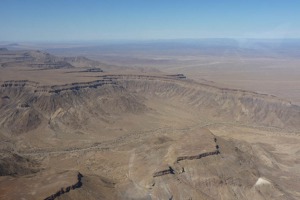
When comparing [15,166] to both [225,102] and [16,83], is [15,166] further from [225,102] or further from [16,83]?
[225,102]

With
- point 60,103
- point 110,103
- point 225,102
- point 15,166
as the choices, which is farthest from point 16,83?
point 225,102

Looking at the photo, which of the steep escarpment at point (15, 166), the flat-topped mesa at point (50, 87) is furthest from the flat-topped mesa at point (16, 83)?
the steep escarpment at point (15, 166)

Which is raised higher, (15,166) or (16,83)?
(16,83)

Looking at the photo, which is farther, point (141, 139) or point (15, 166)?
point (141, 139)

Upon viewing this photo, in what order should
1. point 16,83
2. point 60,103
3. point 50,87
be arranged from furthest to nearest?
point 16,83 → point 50,87 → point 60,103

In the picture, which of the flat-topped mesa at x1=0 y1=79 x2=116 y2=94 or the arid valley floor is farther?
the flat-topped mesa at x1=0 y1=79 x2=116 y2=94

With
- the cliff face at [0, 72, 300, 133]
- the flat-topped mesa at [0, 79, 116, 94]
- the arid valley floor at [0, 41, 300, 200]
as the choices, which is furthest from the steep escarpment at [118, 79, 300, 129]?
the flat-topped mesa at [0, 79, 116, 94]

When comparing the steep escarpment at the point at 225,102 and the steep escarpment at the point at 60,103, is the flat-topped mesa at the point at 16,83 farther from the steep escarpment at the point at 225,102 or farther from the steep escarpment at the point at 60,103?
the steep escarpment at the point at 225,102

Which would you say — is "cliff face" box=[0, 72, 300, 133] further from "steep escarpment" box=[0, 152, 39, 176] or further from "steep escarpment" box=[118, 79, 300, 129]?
"steep escarpment" box=[0, 152, 39, 176]
